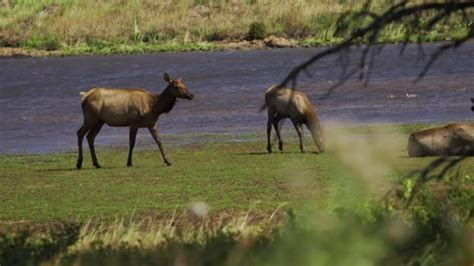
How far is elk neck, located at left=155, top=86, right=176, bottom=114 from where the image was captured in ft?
75.7

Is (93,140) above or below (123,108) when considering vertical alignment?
below

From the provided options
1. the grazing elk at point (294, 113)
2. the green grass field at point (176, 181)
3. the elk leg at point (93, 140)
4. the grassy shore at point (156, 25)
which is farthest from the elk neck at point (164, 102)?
the grassy shore at point (156, 25)

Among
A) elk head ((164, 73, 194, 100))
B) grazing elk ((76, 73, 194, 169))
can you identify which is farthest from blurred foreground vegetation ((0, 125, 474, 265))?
elk head ((164, 73, 194, 100))

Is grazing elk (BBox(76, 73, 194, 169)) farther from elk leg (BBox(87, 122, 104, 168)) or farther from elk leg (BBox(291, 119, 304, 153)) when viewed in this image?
elk leg (BBox(291, 119, 304, 153))

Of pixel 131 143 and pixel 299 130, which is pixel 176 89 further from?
pixel 299 130

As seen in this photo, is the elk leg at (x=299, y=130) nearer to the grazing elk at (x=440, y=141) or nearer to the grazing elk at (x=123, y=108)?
the grazing elk at (x=123, y=108)

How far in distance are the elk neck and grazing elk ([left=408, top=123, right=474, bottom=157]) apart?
4191 mm

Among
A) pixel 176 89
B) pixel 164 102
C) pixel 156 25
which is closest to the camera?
pixel 164 102

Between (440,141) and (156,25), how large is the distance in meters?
41.8

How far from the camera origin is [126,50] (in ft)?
194

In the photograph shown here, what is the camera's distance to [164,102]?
2311 centimetres

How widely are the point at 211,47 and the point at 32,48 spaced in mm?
8576

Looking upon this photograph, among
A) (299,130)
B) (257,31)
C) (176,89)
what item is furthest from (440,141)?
(257,31)

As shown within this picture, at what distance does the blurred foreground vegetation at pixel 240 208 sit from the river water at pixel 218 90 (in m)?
2.62
